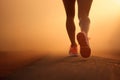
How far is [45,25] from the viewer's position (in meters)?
4.67

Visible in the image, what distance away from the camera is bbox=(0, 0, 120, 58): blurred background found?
3.92 metres

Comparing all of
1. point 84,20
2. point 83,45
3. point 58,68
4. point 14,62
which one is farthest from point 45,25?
point 58,68

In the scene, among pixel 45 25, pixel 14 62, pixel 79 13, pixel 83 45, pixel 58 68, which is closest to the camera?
pixel 58 68

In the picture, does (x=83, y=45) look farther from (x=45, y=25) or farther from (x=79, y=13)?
(x=45, y=25)

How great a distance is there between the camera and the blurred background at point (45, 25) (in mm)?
3916

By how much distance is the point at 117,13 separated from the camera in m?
4.64

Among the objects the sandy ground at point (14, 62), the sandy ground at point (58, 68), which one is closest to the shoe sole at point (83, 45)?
the sandy ground at point (58, 68)

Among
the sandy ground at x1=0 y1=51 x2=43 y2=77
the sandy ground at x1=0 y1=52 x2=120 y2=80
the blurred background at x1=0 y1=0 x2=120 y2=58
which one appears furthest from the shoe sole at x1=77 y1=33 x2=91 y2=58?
the blurred background at x1=0 y1=0 x2=120 y2=58

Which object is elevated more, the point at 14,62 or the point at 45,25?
the point at 45,25

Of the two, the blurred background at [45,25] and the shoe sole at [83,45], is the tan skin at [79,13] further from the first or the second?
the blurred background at [45,25]

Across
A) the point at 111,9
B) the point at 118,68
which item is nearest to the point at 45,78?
the point at 118,68

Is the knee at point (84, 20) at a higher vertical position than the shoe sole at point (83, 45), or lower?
higher

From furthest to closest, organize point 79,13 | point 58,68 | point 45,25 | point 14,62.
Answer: point 45,25 < point 14,62 < point 79,13 < point 58,68

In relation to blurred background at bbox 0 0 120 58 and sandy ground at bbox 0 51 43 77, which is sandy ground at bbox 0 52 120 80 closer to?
sandy ground at bbox 0 51 43 77
